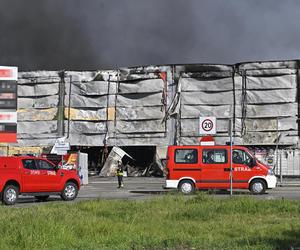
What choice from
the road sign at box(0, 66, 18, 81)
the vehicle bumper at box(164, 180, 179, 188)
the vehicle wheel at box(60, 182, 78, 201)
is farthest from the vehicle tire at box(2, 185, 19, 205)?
the road sign at box(0, 66, 18, 81)

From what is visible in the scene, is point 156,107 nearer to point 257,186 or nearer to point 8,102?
Answer: point 8,102

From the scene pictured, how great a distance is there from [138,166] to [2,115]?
666 inches

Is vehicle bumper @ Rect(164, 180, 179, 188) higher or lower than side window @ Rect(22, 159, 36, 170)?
lower

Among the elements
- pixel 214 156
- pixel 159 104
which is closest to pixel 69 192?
pixel 214 156

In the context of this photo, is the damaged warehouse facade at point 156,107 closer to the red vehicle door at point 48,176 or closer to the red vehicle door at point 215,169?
the red vehicle door at point 215,169

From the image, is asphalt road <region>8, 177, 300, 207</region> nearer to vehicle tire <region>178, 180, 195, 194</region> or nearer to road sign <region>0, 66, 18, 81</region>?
vehicle tire <region>178, 180, 195, 194</region>

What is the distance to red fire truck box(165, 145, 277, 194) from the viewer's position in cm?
2317

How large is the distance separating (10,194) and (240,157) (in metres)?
9.53

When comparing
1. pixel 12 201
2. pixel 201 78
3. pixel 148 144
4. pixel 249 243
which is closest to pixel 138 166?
pixel 148 144

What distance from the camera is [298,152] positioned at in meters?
38.6

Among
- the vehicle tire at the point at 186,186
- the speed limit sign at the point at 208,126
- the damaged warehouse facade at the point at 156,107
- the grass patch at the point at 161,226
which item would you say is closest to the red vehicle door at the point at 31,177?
the vehicle tire at the point at 186,186

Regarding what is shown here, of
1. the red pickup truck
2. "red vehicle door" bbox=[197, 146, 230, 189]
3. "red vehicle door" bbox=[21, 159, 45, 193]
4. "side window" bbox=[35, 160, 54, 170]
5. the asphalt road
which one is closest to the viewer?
the red pickup truck

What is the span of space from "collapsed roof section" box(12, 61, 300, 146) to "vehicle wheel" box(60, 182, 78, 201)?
20854 mm

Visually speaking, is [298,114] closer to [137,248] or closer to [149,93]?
[149,93]
